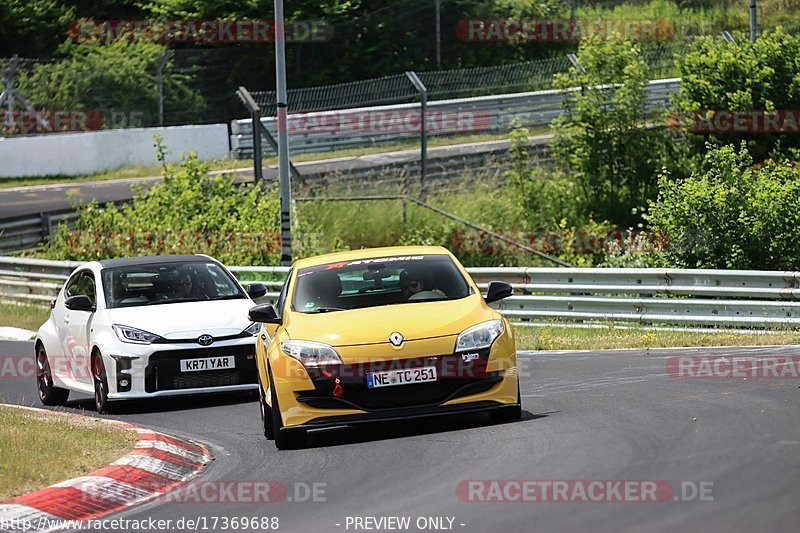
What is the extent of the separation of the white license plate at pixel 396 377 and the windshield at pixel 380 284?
1101 millimetres

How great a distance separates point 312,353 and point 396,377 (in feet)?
2.15

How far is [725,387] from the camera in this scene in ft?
38.2

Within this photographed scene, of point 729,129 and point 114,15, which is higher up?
point 114,15

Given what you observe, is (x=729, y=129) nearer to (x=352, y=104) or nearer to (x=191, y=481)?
(x=352, y=104)

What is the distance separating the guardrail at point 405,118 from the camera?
107ft

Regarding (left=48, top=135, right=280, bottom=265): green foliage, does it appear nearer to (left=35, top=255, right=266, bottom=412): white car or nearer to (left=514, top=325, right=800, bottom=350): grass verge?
(left=514, top=325, right=800, bottom=350): grass verge

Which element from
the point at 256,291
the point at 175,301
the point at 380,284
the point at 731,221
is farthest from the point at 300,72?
the point at 380,284

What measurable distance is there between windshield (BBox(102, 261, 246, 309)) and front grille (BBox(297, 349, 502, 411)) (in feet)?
15.3

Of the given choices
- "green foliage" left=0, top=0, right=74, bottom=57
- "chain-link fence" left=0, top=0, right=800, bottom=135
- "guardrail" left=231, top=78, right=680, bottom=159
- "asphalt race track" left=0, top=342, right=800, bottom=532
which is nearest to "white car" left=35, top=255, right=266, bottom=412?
"asphalt race track" left=0, top=342, right=800, bottom=532

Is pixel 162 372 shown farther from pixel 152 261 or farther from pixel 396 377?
pixel 396 377

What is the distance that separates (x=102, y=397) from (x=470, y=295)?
436 centimetres

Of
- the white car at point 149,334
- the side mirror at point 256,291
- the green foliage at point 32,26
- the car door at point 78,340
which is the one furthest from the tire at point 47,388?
the green foliage at point 32,26

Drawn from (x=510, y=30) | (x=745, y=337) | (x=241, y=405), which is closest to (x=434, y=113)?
(x=510, y=30)

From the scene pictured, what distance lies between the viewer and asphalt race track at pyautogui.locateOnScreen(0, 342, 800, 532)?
6.93 m
